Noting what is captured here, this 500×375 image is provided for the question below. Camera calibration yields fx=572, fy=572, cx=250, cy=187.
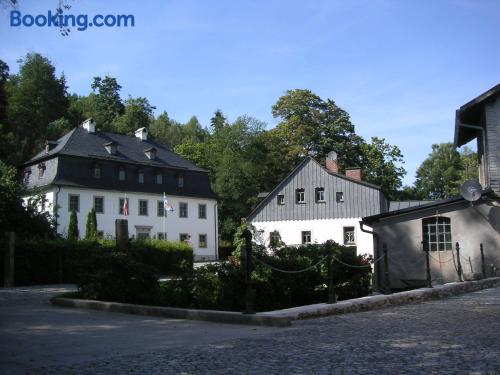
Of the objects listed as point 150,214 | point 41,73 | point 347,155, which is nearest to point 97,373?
point 150,214

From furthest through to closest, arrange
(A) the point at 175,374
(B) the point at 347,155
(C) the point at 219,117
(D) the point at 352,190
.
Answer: (C) the point at 219,117 → (B) the point at 347,155 → (D) the point at 352,190 → (A) the point at 175,374

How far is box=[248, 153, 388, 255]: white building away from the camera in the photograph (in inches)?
1861

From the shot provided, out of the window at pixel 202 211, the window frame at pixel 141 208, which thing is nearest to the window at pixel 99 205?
the window frame at pixel 141 208

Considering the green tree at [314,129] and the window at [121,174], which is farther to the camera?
the green tree at [314,129]

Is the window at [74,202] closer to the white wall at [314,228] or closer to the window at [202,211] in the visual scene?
the window at [202,211]

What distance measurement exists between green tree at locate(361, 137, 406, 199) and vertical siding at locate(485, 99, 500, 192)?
120 feet

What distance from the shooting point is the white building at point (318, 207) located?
47.3 metres

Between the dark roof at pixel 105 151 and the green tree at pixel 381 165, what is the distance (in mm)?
18327

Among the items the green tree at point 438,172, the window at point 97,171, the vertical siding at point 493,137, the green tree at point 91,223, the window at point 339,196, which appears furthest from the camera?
the green tree at point 438,172

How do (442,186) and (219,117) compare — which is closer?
(442,186)

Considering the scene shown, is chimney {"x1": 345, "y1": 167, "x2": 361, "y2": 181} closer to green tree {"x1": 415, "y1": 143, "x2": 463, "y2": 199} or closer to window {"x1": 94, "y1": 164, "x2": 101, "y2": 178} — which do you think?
window {"x1": 94, "y1": 164, "x2": 101, "y2": 178}

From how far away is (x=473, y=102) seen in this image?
24734 millimetres

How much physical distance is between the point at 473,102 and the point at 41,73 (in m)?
58.9

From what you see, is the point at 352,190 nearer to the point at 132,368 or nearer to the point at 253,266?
the point at 253,266
